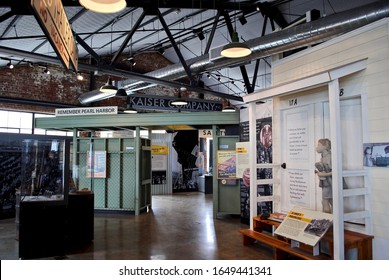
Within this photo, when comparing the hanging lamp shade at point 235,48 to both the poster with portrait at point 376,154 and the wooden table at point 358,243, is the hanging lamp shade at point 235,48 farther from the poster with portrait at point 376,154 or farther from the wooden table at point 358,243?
the wooden table at point 358,243

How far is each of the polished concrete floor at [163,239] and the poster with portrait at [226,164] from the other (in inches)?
42.9

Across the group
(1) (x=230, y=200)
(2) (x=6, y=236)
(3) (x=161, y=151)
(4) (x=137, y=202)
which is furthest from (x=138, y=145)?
(3) (x=161, y=151)

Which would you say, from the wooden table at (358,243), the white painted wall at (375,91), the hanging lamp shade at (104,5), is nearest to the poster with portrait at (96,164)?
the hanging lamp shade at (104,5)

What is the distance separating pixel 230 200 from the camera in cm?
735

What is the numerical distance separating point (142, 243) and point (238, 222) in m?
2.60

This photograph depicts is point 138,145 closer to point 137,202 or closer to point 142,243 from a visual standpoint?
point 137,202

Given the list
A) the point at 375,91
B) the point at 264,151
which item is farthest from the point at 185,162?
the point at 375,91

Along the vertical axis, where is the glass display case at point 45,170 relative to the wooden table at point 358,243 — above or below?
above

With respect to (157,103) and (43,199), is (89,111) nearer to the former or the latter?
(157,103)

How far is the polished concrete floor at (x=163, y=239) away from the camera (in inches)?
183

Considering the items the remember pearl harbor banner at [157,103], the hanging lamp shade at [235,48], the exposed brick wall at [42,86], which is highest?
the exposed brick wall at [42,86]

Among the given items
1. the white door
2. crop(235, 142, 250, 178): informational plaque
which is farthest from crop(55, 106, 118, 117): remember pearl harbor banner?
the white door

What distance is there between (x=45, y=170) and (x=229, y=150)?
13.8ft

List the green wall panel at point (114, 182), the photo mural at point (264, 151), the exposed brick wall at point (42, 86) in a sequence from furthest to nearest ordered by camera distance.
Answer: the exposed brick wall at point (42, 86) < the green wall panel at point (114, 182) < the photo mural at point (264, 151)
